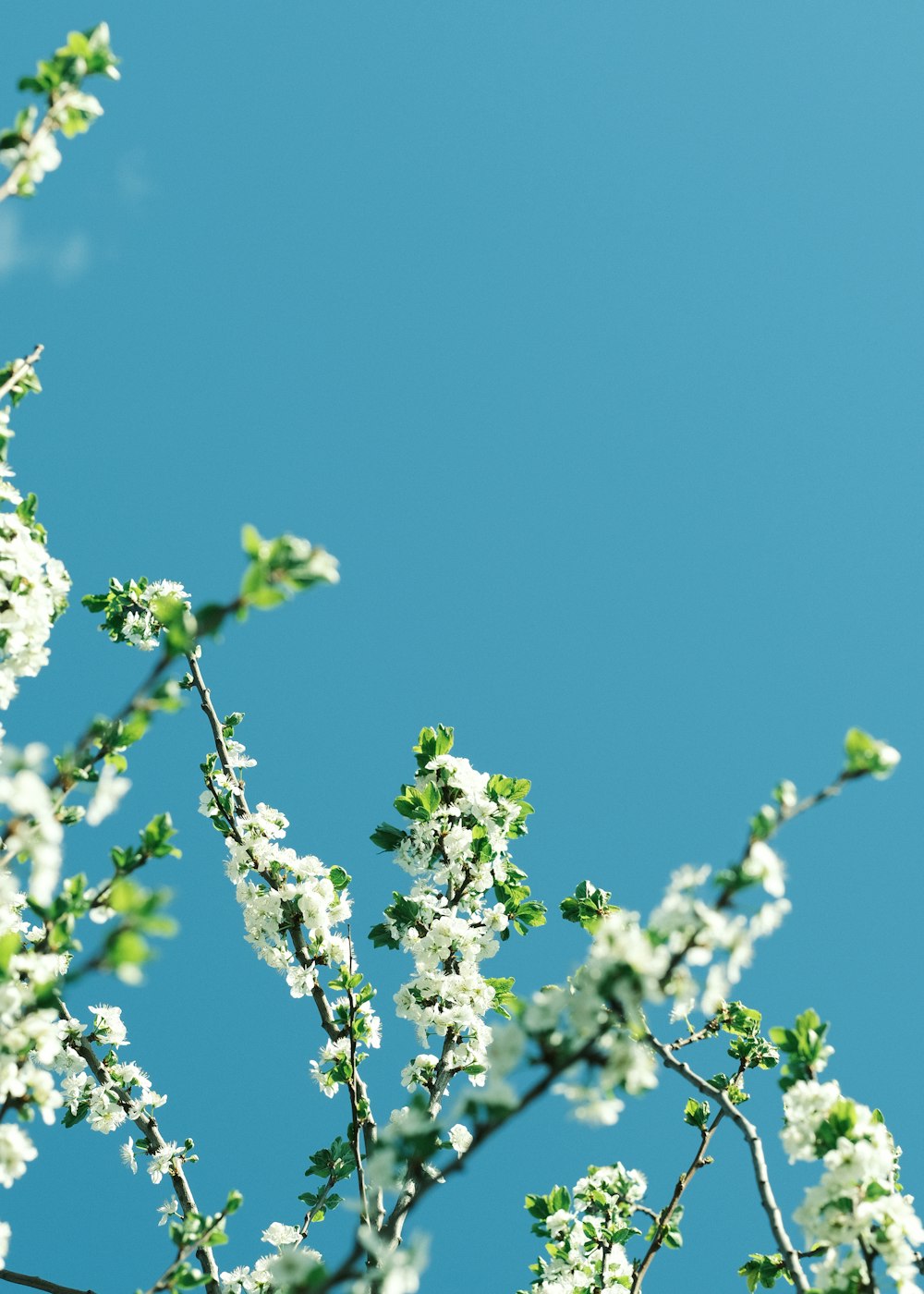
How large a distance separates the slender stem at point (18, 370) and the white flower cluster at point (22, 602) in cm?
16

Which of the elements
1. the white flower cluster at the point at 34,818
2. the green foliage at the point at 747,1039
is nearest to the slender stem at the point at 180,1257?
the white flower cluster at the point at 34,818

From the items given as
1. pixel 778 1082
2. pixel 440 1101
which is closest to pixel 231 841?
pixel 440 1101

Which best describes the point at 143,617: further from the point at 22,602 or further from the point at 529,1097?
the point at 529,1097

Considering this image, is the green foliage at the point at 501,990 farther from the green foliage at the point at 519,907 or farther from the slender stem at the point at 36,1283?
the slender stem at the point at 36,1283

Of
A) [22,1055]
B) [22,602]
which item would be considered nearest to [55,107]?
[22,602]

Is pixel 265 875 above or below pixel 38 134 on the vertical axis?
below

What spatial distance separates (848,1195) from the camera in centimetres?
260

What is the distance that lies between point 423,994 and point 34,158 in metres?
3.86

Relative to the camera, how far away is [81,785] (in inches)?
113

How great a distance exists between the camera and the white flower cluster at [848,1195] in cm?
258

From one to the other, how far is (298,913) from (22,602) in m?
2.32

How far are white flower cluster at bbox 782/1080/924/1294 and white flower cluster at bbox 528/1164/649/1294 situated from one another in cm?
242

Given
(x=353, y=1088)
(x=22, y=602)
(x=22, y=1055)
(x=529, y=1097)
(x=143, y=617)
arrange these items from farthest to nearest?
(x=143, y=617)
(x=353, y=1088)
(x=22, y=602)
(x=22, y=1055)
(x=529, y=1097)

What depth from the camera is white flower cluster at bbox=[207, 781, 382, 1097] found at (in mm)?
4770
